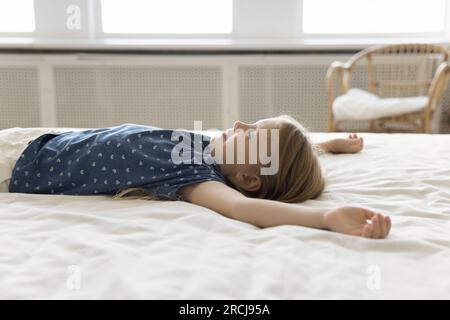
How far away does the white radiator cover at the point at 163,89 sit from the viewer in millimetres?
3584

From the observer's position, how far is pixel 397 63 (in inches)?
138

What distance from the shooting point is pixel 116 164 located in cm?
128

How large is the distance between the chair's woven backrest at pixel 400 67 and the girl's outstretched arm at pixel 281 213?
2.40 meters

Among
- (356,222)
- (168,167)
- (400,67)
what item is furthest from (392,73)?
(356,222)

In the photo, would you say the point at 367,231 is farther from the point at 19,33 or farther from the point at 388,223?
the point at 19,33

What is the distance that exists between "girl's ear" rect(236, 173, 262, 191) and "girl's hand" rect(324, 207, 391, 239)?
31 cm

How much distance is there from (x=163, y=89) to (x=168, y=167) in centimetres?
246

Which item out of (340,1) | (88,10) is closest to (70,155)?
(88,10)

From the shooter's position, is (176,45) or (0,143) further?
(176,45)

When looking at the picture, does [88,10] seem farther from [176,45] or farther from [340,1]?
Answer: [340,1]

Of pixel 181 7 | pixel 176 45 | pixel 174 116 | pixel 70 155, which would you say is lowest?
pixel 174 116

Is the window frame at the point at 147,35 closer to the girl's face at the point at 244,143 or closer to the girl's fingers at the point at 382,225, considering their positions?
the girl's face at the point at 244,143

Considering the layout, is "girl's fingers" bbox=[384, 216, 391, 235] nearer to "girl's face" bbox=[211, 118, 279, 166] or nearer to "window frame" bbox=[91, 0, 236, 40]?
"girl's face" bbox=[211, 118, 279, 166]
